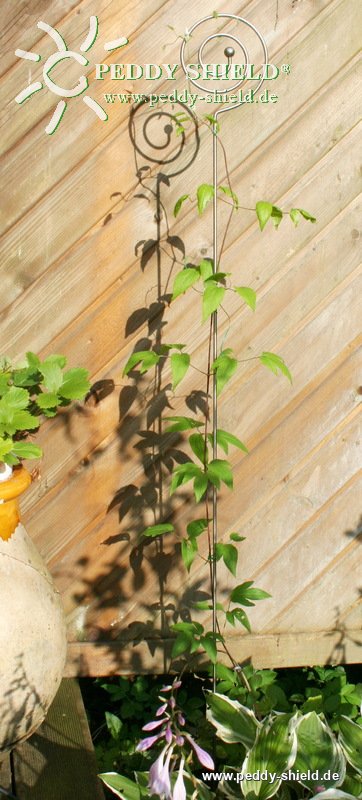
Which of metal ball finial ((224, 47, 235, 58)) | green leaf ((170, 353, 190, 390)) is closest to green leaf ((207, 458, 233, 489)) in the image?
green leaf ((170, 353, 190, 390))

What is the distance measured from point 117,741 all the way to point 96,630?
31 centimetres

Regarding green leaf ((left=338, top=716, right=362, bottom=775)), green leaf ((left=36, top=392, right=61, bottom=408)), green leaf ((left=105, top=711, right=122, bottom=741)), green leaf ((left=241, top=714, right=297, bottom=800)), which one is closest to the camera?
green leaf ((left=241, top=714, right=297, bottom=800))

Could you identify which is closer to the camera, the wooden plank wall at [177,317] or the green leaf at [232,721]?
the green leaf at [232,721]

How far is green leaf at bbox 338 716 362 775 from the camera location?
6.67 feet

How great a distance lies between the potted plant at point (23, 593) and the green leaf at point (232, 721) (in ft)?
1.29

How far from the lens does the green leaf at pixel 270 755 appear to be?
191 cm

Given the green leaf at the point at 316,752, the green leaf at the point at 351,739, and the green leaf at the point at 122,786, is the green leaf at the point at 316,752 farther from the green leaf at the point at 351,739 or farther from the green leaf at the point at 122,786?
the green leaf at the point at 122,786

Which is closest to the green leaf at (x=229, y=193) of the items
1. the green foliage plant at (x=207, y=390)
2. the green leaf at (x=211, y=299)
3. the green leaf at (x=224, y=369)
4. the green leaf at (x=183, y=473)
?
the green foliage plant at (x=207, y=390)

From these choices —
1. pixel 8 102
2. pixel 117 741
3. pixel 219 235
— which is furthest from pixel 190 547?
pixel 8 102

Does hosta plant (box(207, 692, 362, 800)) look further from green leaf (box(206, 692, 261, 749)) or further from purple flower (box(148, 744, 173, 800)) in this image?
purple flower (box(148, 744, 173, 800))

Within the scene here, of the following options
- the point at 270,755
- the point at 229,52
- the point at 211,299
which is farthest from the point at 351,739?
the point at 229,52

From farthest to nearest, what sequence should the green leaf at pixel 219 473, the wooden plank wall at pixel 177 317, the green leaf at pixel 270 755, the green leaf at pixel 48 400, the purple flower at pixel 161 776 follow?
the wooden plank wall at pixel 177 317
the green leaf at pixel 219 473
the green leaf at pixel 48 400
the green leaf at pixel 270 755
the purple flower at pixel 161 776

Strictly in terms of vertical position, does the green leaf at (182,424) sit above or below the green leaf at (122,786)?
above

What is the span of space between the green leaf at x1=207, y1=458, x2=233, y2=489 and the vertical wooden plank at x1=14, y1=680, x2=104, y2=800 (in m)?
0.74
